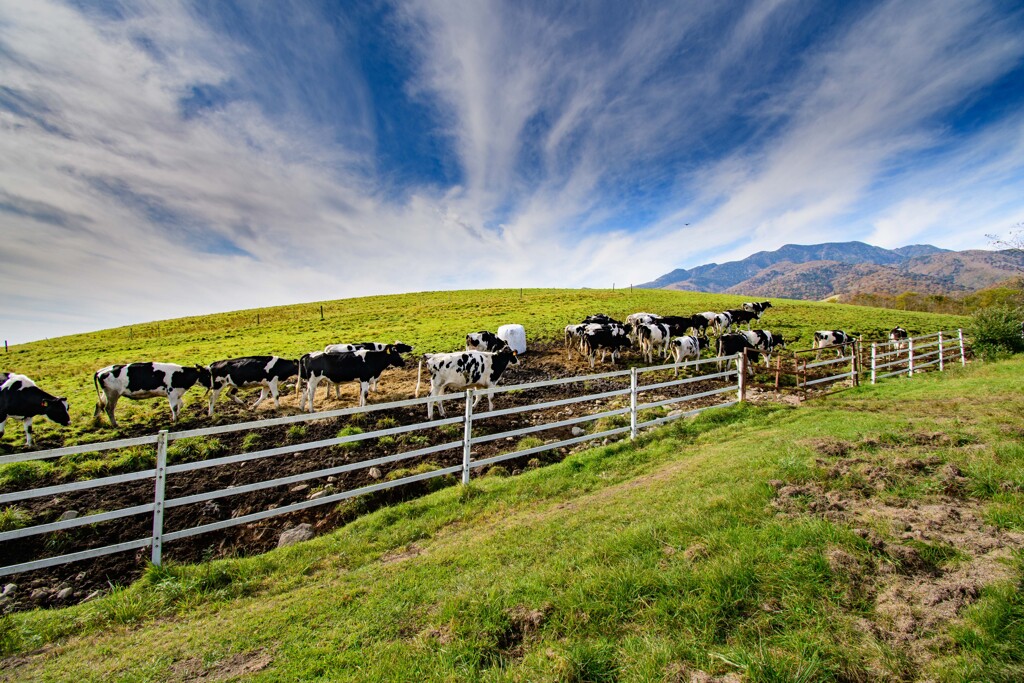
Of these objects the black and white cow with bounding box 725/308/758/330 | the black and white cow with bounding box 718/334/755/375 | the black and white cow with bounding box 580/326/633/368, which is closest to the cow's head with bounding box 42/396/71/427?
the black and white cow with bounding box 580/326/633/368

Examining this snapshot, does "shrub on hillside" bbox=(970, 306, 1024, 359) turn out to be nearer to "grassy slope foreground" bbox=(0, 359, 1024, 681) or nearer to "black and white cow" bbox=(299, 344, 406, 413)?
"grassy slope foreground" bbox=(0, 359, 1024, 681)

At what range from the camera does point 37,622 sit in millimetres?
3771

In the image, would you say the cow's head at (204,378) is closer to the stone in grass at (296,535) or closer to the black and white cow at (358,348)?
the black and white cow at (358,348)

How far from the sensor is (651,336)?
61.6ft

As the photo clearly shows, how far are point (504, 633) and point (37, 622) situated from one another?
15.1 feet

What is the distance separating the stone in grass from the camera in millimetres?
5629

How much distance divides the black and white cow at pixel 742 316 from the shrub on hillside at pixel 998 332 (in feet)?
34.8

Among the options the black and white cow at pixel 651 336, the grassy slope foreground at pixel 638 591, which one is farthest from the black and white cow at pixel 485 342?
the grassy slope foreground at pixel 638 591

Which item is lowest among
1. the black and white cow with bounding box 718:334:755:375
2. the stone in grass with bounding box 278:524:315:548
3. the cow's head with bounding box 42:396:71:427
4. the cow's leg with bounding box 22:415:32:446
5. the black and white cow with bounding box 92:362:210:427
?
the stone in grass with bounding box 278:524:315:548

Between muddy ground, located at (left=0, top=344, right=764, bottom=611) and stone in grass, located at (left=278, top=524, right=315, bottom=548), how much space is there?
0.19m

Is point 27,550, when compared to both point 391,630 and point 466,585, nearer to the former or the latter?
point 391,630

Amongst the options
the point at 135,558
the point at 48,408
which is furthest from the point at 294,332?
the point at 135,558

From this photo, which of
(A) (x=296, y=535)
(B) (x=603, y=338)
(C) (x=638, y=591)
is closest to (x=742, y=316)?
(B) (x=603, y=338)

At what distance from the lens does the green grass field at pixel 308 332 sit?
14781mm
